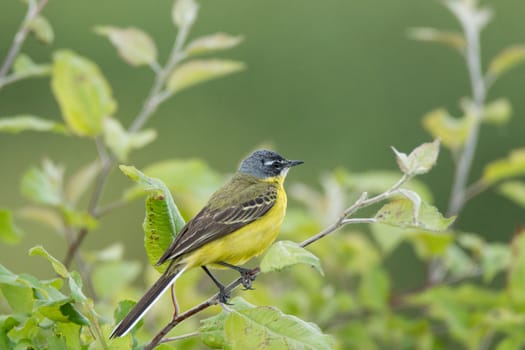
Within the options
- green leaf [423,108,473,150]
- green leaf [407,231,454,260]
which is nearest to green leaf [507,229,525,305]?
green leaf [407,231,454,260]

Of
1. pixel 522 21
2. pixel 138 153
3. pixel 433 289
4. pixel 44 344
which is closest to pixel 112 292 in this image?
pixel 433 289

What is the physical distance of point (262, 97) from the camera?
10211mm

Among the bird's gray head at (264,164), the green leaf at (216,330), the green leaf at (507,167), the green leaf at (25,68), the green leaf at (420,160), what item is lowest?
the green leaf at (507,167)

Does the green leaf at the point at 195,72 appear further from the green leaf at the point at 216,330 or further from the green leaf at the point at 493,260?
the green leaf at the point at 216,330

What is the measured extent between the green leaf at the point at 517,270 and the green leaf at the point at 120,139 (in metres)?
1.60

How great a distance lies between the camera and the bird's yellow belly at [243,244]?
3.40 metres

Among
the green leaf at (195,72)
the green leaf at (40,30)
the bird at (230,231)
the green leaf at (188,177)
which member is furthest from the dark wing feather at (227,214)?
the green leaf at (40,30)

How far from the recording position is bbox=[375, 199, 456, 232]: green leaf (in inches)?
94.7

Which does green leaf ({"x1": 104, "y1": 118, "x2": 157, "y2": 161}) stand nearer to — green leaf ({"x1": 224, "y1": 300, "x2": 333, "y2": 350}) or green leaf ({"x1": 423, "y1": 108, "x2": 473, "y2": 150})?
green leaf ({"x1": 423, "y1": 108, "x2": 473, "y2": 150})

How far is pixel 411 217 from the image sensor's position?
243 cm

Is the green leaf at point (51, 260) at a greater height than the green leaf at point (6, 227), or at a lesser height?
greater

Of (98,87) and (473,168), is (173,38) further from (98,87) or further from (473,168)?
(98,87)

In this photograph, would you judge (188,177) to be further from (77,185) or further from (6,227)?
(6,227)

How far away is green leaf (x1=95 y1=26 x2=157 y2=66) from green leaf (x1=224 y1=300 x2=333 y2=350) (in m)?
2.10
